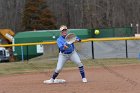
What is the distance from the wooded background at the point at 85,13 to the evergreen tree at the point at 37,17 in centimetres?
134

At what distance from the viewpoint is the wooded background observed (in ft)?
157

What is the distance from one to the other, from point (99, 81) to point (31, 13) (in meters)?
33.4

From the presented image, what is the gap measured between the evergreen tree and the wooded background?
1.34 meters

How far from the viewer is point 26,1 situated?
48.6 metres

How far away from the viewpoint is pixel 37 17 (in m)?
47.2

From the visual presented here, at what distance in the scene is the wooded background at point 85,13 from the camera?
47750 millimetres

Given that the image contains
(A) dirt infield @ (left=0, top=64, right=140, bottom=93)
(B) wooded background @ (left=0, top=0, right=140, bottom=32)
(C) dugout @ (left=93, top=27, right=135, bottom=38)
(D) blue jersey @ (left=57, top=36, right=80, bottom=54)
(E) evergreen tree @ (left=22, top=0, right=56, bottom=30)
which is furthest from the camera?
(B) wooded background @ (left=0, top=0, right=140, bottom=32)

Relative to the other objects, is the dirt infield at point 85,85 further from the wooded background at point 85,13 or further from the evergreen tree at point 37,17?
the wooded background at point 85,13

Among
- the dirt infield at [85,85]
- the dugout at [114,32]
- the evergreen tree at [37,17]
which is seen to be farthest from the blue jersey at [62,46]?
the evergreen tree at [37,17]

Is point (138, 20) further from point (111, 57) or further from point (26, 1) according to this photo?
point (111, 57)

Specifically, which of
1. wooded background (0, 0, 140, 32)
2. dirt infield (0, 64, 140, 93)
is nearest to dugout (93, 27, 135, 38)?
wooded background (0, 0, 140, 32)

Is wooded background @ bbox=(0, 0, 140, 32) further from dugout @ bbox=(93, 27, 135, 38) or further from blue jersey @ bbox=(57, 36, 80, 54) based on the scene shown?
blue jersey @ bbox=(57, 36, 80, 54)

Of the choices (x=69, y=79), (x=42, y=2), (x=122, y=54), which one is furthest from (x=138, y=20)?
(x=69, y=79)

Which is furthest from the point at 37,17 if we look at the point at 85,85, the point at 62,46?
the point at 85,85
